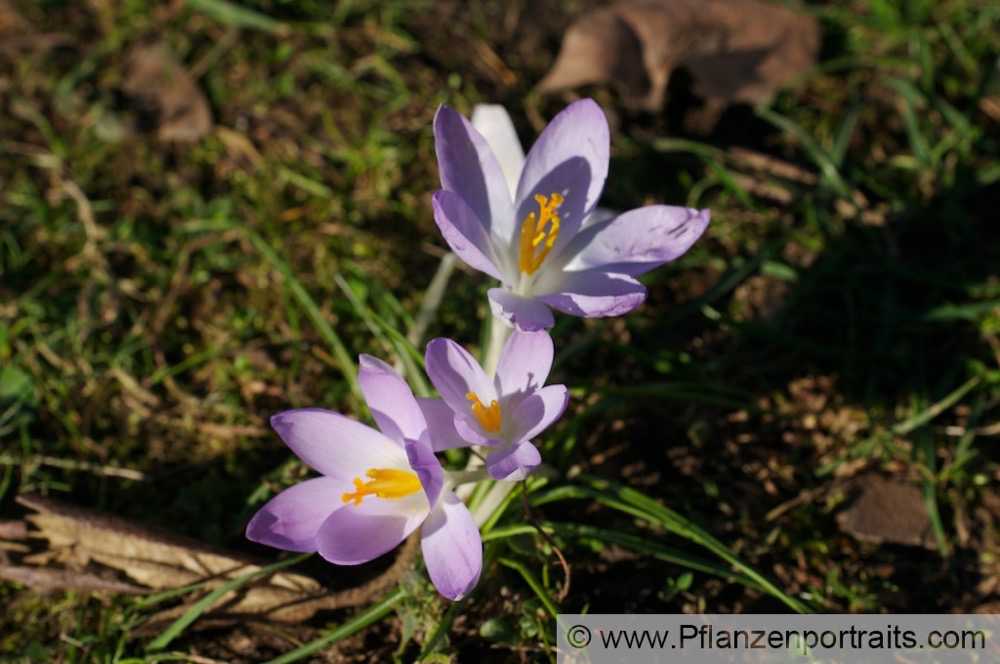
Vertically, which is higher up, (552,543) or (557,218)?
(557,218)

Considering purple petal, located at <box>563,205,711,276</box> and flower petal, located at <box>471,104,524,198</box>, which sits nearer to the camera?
purple petal, located at <box>563,205,711,276</box>

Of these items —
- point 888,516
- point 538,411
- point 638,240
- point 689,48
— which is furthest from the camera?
point 689,48

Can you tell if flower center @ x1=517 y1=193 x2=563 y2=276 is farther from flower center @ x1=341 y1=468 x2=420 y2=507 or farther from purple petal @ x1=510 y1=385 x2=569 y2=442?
flower center @ x1=341 y1=468 x2=420 y2=507

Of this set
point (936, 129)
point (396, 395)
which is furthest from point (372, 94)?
point (936, 129)

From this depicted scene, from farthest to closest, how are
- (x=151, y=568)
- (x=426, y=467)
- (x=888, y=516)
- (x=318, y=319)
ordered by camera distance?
(x=318, y=319), (x=888, y=516), (x=151, y=568), (x=426, y=467)

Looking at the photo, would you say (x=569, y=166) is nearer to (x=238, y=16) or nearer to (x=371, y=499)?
(x=371, y=499)

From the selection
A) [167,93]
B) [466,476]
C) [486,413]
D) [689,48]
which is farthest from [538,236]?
[167,93]

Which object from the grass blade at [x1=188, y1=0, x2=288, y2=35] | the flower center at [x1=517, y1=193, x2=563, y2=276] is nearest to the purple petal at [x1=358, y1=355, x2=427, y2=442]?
the flower center at [x1=517, y1=193, x2=563, y2=276]

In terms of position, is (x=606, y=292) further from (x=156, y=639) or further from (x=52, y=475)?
(x=52, y=475)
